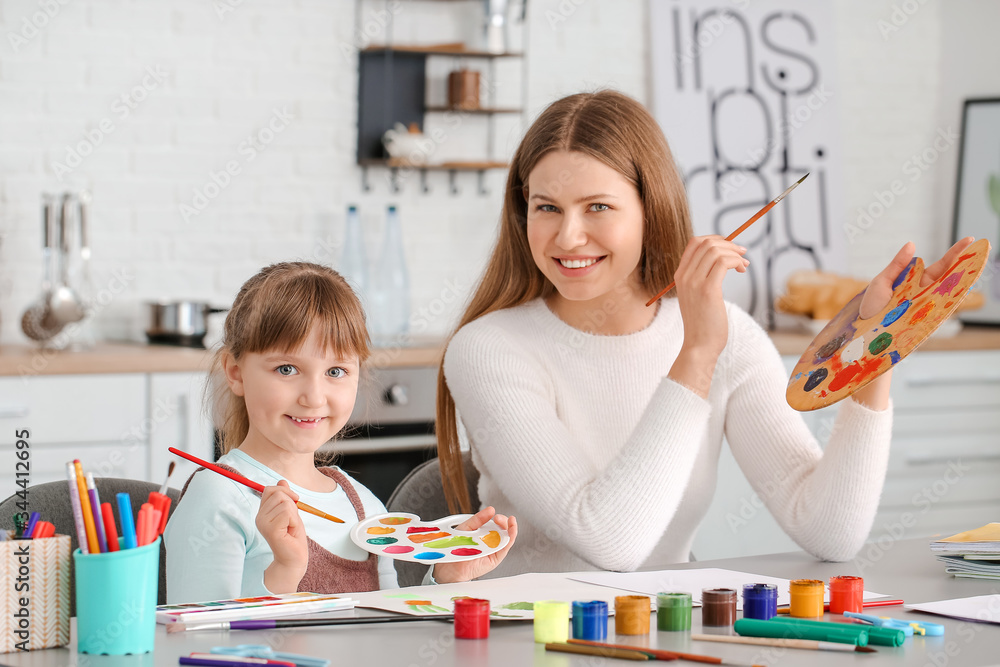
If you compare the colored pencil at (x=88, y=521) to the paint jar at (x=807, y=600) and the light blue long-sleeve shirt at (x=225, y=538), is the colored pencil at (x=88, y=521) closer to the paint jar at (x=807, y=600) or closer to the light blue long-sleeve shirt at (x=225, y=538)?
the light blue long-sleeve shirt at (x=225, y=538)

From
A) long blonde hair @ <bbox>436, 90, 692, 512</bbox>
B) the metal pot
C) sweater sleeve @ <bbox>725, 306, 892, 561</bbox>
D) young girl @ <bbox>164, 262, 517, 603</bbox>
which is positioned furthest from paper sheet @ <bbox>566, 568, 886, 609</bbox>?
the metal pot

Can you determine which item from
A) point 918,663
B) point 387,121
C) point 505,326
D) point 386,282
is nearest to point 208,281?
point 386,282

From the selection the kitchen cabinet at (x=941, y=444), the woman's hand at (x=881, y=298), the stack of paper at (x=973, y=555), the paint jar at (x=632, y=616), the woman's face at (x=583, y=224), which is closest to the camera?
the paint jar at (x=632, y=616)

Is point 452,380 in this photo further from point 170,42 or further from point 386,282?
point 170,42

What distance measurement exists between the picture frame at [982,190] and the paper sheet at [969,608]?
126 inches

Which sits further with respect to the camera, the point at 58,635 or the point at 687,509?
the point at 687,509

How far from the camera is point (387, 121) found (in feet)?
12.1

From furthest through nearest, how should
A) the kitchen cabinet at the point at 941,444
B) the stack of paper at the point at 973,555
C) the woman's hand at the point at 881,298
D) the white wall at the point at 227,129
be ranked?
the kitchen cabinet at the point at 941,444
the white wall at the point at 227,129
the woman's hand at the point at 881,298
the stack of paper at the point at 973,555

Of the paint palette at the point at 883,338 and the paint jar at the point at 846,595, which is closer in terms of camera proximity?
the paint jar at the point at 846,595

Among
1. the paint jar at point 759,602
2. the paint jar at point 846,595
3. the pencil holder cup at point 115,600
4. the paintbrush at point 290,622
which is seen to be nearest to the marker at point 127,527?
the pencil holder cup at point 115,600

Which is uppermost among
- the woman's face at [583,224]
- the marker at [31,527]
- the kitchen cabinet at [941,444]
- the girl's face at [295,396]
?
the woman's face at [583,224]

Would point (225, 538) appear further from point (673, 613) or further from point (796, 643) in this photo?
point (796, 643)

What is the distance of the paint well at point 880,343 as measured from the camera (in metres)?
1.33

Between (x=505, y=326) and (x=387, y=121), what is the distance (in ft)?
6.53
